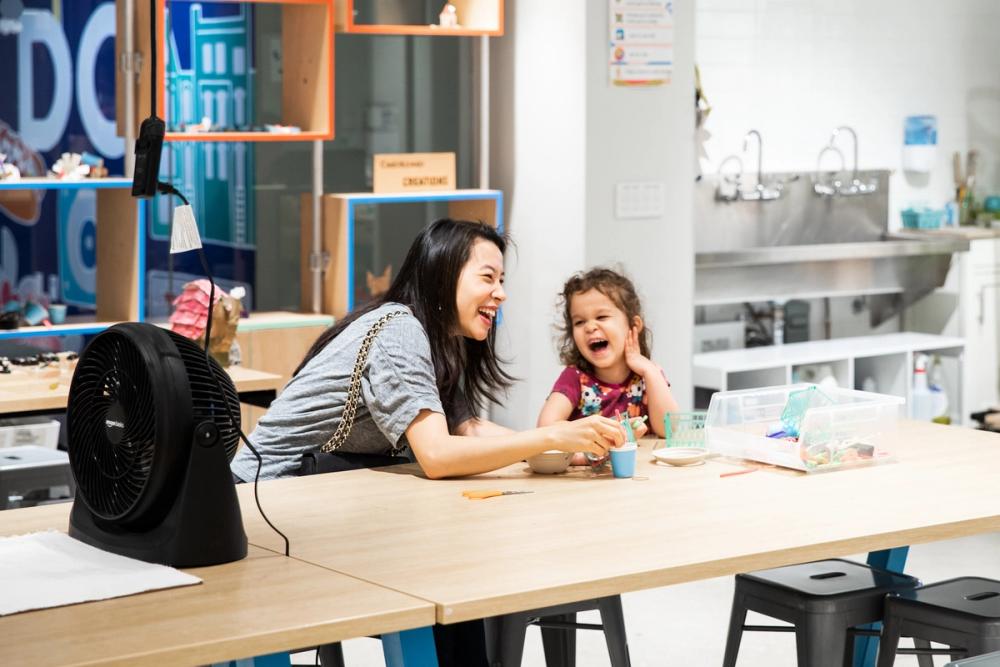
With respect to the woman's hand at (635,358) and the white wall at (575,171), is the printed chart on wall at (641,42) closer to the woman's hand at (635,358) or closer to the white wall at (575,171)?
the white wall at (575,171)

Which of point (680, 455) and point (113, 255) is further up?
point (113, 255)

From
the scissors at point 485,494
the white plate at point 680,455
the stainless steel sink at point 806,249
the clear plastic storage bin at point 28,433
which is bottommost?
the clear plastic storage bin at point 28,433

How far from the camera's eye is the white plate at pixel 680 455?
2834 millimetres

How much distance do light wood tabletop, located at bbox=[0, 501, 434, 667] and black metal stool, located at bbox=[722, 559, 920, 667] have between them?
1.14 metres

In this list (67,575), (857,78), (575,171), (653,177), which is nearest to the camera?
(67,575)

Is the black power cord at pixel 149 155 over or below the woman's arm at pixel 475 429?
over

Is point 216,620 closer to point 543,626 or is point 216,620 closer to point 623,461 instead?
point 623,461

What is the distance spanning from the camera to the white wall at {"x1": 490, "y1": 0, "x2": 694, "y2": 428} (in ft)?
17.9

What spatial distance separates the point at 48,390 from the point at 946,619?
258cm

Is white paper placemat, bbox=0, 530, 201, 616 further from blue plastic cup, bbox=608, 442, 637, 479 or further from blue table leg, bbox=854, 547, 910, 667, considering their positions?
blue table leg, bbox=854, 547, 910, 667

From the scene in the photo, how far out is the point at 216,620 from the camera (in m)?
1.77

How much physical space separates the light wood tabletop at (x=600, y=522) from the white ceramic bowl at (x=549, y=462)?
35 mm

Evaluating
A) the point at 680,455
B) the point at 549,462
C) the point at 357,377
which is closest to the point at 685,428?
the point at 680,455

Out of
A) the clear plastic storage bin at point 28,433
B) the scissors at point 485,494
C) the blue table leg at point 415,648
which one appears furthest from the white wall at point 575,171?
the blue table leg at point 415,648
